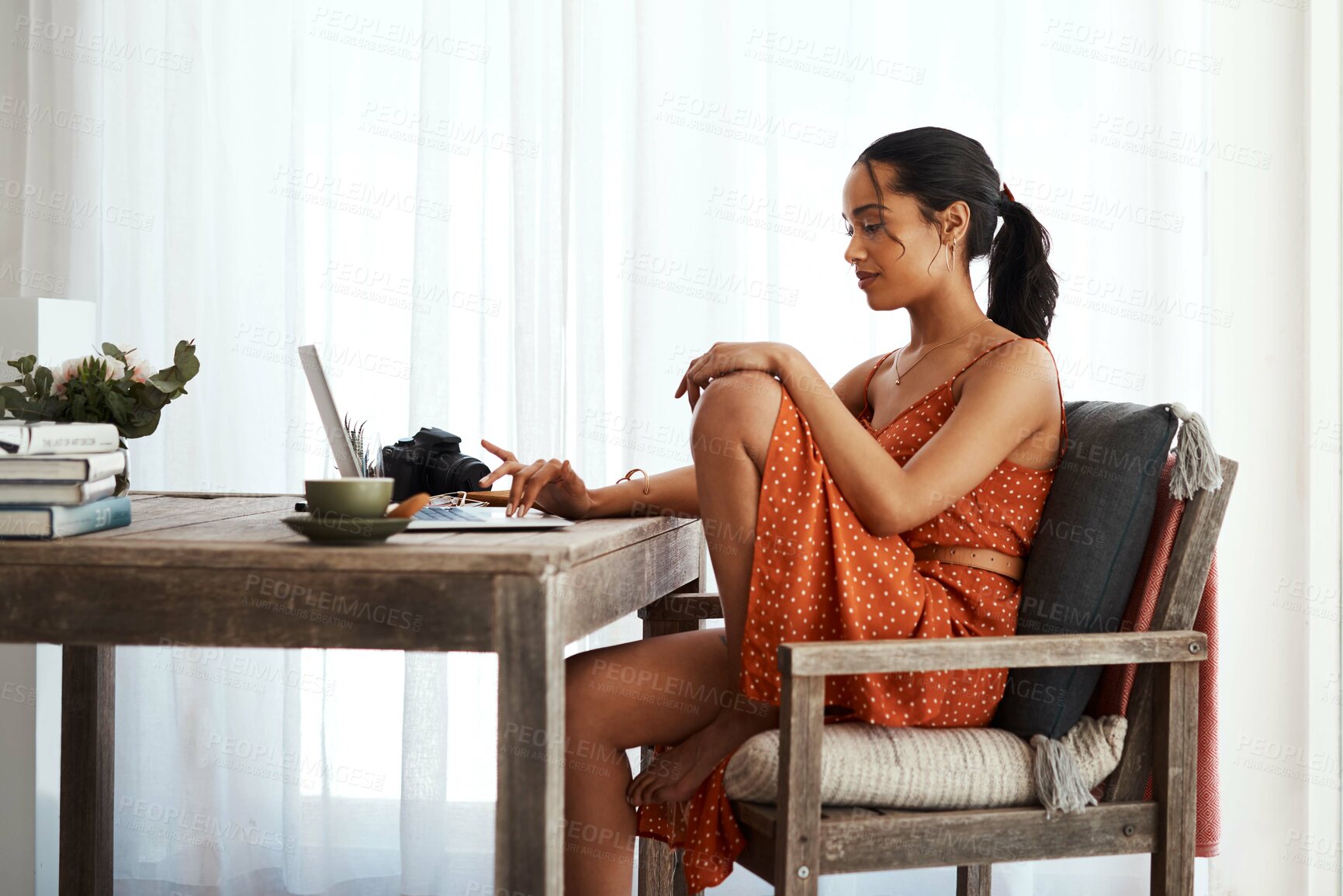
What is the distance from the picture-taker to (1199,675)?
1394 millimetres

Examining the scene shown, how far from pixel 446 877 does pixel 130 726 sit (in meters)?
0.74

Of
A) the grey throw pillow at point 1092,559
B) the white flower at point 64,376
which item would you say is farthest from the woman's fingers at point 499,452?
the grey throw pillow at point 1092,559

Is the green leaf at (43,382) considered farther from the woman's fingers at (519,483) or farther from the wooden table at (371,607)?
the woman's fingers at (519,483)

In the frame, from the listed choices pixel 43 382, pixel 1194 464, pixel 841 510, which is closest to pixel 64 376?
pixel 43 382

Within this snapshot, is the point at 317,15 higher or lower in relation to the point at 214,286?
higher

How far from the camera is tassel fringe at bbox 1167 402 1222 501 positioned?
132 centimetres

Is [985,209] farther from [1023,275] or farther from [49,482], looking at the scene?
[49,482]

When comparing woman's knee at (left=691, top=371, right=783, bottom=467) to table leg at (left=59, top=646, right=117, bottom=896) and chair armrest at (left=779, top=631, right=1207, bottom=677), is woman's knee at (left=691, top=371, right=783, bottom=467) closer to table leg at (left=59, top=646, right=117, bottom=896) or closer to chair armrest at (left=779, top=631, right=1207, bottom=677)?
chair armrest at (left=779, top=631, right=1207, bottom=677)

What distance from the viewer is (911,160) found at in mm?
1597

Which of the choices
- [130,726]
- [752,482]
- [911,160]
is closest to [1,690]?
[130,726]

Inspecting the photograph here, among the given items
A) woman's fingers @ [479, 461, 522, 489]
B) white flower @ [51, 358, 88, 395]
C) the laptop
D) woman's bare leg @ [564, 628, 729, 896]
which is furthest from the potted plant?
woman's bare leg @ [564, 628, 729, 896]

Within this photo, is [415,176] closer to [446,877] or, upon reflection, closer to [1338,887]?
[446,877]

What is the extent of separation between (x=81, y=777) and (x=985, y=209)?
155 cm

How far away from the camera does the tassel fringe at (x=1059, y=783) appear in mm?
1274
